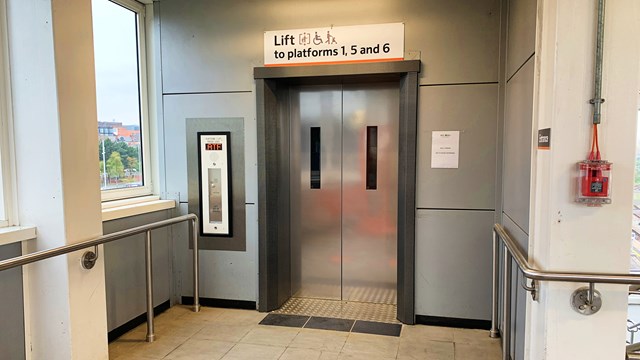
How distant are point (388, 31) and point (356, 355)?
248 centimetres

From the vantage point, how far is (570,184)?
6.23ft

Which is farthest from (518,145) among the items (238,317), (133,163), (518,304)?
(133,163)

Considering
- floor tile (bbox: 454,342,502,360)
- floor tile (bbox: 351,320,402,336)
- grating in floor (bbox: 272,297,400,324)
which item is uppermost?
grating in floor (bbox: 272,297,400,324)

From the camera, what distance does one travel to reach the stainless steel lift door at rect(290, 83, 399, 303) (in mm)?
3953

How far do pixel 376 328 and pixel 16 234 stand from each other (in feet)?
A: 8.50

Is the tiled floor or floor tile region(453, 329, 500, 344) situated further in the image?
floor tile region(453, 329, 500, 344)

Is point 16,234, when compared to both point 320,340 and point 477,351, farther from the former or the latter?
point 477,351

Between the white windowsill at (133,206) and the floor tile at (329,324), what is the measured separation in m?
1.63

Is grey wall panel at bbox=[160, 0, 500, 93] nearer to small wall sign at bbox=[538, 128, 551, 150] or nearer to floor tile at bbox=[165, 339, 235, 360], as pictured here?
small wall sign at bbox=[538, 128, 551, 150]

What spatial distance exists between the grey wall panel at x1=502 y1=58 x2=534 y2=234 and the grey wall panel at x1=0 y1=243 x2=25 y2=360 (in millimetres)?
2830

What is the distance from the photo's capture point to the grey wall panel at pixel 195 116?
3883mm

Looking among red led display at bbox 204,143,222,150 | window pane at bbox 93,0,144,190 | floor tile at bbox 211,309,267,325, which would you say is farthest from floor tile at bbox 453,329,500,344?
window pane at bbox 93,0,144,190

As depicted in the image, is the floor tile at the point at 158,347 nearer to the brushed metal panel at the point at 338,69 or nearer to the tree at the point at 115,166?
the tree at the point at 115,166

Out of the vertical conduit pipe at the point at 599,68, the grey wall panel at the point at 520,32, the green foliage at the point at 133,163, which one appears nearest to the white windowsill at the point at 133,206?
the green foliage at the point at 133,163
